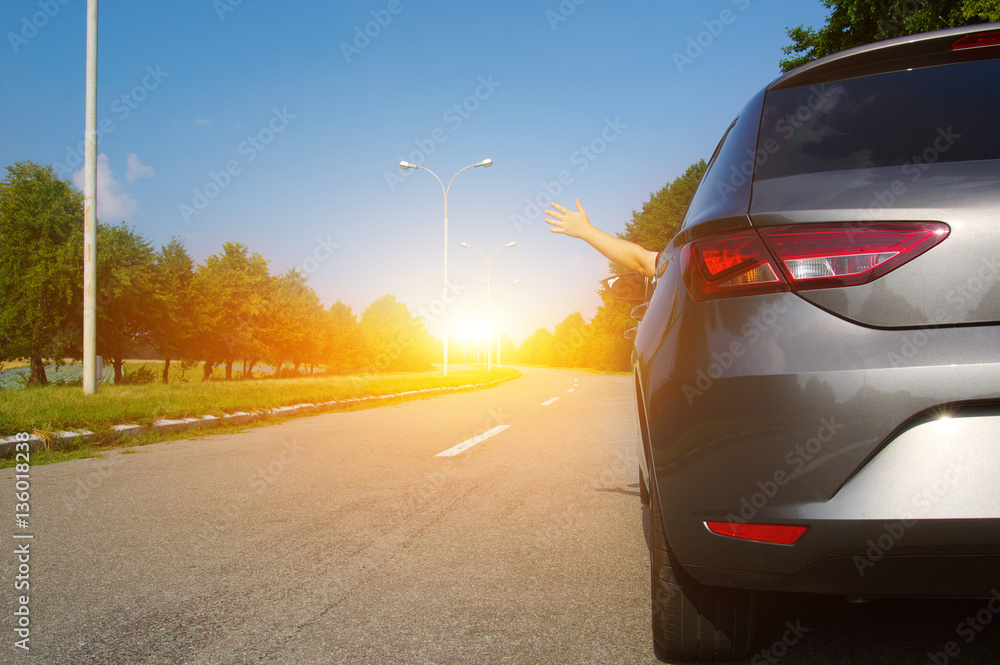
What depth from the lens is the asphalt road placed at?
6.77ft

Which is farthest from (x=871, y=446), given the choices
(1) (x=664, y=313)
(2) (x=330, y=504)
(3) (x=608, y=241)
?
(2) (x=330, y=504)

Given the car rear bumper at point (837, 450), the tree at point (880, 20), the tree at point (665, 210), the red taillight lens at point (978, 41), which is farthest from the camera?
the tree at point (665, 210)

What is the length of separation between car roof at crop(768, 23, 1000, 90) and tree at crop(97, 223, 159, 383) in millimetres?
31931

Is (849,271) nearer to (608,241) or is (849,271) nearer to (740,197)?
(740,197)

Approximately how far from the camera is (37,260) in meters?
26.4

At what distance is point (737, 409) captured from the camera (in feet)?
4.84

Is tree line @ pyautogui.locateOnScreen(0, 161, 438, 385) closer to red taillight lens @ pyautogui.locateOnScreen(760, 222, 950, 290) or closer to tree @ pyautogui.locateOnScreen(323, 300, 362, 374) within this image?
tree @ pyautogui.locateOnScreen(323, 300, 362, 374)

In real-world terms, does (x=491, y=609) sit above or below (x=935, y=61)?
below

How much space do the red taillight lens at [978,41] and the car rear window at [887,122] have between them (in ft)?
0.16

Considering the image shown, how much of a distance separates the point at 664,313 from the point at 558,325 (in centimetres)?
12941

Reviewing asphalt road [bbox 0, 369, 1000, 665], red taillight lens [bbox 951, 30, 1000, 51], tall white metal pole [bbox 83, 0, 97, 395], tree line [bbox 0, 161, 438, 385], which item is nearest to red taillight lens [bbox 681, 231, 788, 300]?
red taillight lens [bbox 951, 30, 1000, 51]

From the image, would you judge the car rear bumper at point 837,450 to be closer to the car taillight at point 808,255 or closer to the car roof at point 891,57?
the car taillight at point 808,255

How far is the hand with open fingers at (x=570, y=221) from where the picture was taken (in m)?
3.51

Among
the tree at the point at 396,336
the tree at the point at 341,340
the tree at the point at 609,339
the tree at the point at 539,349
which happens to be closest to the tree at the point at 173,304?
the tree at the point at 341,340
